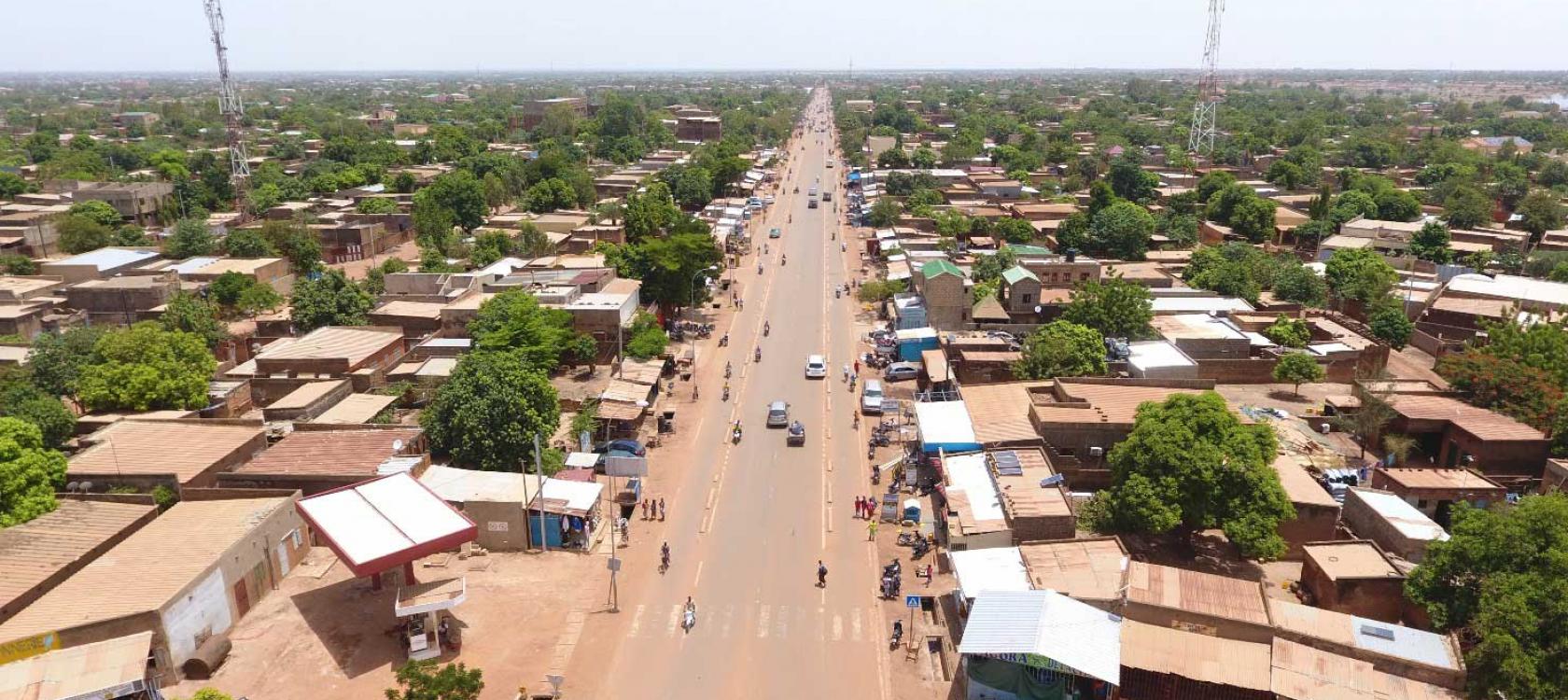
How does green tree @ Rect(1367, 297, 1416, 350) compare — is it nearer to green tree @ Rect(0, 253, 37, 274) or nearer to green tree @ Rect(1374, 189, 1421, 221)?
green tree @ Rect(1374, 189, 1421, 221)

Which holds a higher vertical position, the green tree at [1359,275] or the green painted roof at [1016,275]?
the green painted roof at [1016,275]

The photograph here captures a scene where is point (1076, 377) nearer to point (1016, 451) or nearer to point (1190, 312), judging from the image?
point (1016, 451)

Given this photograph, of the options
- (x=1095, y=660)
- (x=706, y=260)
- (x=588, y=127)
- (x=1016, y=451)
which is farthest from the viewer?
(x=588, y=127)

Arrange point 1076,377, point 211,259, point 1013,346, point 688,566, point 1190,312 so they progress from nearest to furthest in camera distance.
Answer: point 688,566 < point 1076,377 < point 1013,346 < point 1190,312 < point 211,259

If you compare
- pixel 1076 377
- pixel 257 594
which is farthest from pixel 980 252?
pixel 257 594

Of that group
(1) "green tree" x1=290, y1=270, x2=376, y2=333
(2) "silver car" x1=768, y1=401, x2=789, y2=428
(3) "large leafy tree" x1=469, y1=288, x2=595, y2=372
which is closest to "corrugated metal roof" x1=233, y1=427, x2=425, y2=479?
(3) "large leafy tree" x1=469, y1=288, x2=595, y2=372

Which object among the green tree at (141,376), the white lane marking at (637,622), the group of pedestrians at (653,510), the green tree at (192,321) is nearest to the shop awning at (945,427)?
the group of pedestrians at (653,510)

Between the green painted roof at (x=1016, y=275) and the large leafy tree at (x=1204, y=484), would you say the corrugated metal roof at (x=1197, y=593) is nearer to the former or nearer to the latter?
the large leafy tree at (x=1204, y=484)
